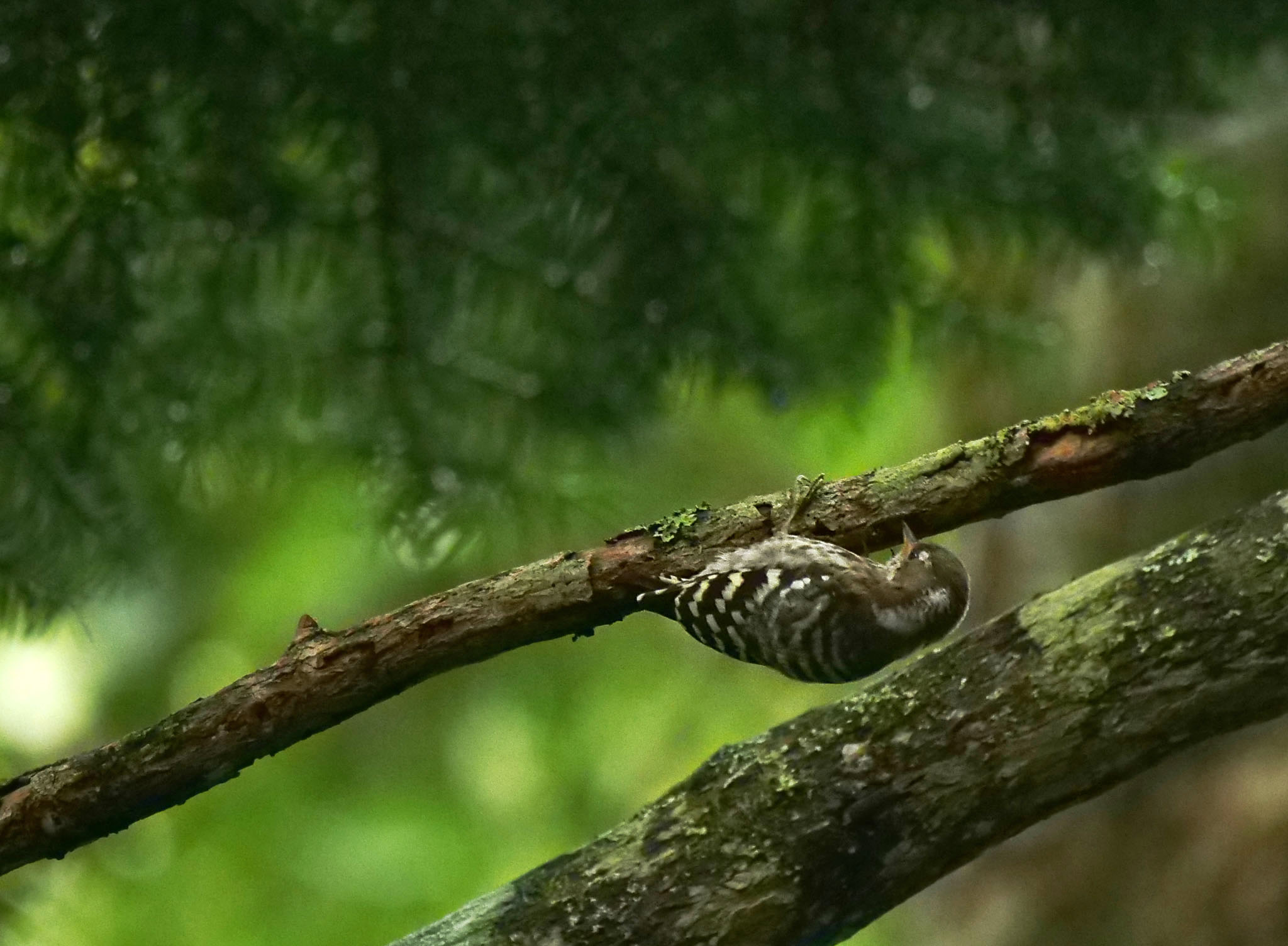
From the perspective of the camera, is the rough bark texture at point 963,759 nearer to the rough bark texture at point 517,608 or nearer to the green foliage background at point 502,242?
the rough bark texture at point 517,608

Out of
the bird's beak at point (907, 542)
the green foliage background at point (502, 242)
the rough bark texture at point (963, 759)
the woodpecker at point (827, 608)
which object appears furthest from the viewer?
the green foliage background at point (502, 242)

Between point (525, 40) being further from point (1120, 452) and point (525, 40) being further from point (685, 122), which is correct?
point (1120, 452)

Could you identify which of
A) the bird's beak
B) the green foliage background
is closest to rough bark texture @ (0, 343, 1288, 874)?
the bird's beak

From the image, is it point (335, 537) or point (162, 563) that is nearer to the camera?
point (162, 563)

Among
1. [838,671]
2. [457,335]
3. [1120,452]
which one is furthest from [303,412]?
[1120,452]

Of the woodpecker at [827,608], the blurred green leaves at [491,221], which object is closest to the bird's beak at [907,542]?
the woodpecker at [827,608]

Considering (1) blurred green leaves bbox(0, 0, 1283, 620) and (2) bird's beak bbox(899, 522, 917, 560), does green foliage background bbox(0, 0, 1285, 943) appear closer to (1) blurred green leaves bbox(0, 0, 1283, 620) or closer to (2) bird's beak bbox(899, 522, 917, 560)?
(1) blurred green leaves bbox(0, 0, 1283, 620)

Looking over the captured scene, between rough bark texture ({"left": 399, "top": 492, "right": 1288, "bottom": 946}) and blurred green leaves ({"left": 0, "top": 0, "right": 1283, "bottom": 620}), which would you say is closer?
rough bark texture ({"left": 399, "top": 492, "right": 1288, "bottom": 946})
